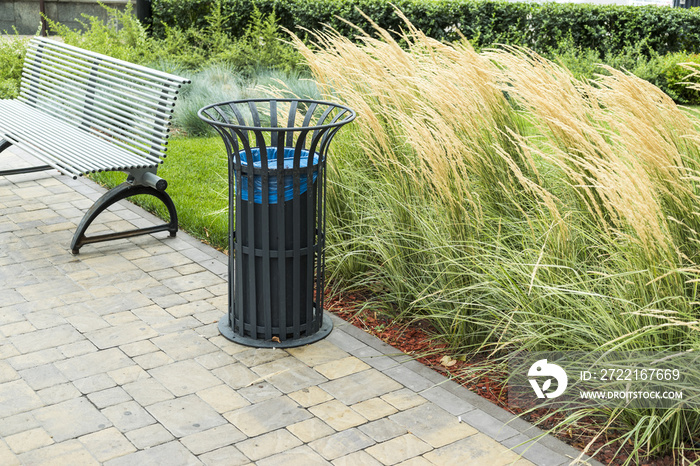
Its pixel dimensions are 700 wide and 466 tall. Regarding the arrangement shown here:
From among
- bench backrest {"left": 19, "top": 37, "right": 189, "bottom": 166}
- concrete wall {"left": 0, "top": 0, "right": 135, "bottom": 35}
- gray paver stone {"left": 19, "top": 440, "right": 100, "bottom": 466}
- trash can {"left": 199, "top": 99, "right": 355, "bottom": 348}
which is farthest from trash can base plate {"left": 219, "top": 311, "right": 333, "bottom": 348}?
concrete wall {"left": 0, "top": 0, "right": 135, "bottom": 35}

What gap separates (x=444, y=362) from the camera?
14.9 ft

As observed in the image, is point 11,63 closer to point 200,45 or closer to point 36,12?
point 200,45

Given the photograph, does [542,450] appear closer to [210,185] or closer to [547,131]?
[547,131]

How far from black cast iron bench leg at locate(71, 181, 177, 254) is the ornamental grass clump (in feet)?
5.14

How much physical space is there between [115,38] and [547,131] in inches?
368

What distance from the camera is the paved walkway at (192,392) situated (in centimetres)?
367

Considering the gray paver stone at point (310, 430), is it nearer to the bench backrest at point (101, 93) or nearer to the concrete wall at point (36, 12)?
the bench backrest at point (101, 93)

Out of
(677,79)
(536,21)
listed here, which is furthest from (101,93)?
(677,79)

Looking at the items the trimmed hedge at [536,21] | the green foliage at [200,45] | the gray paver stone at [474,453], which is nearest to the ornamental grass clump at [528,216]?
the gray paver stone at [474,453]

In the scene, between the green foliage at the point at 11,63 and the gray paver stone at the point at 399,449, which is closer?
the gray paver stone at the point at 399,449

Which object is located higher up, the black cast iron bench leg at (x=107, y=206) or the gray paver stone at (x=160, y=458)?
the black cast iron bench leg at (x=107, y=206)

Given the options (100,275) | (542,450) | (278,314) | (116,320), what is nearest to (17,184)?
(100,275)

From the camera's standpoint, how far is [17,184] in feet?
25.4

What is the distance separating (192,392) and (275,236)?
104cm
